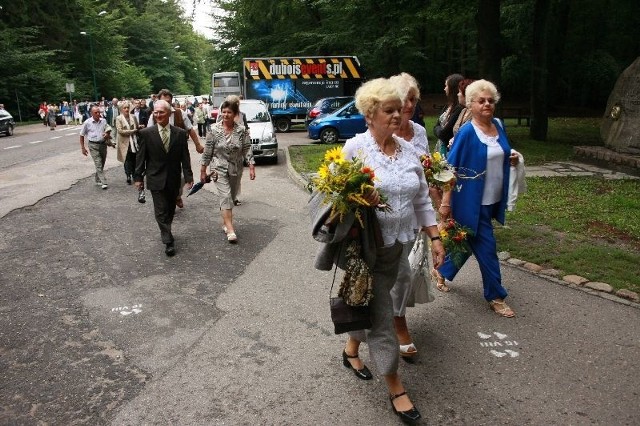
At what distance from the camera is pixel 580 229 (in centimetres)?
696

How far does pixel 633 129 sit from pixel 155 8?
79.4 metres

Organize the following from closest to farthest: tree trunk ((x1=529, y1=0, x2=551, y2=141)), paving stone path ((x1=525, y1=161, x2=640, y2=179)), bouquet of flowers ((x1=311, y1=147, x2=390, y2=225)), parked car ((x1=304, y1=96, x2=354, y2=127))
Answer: bouquet of flowers ((x1=311, y1=147, x2=390, y2=225)) → paving stone path ((x1=525, y1=161, x2=640, y2=179)) → tree trunk ((x1=529, y1=0, x2=551, y2=141)) → parked car ((x1=304, y1=96, x2=354, y2=127))

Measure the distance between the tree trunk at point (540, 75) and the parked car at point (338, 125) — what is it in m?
5.79

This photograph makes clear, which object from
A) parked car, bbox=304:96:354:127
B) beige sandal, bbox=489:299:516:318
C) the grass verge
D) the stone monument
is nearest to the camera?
beige sandal, bbox=489:299:516:318

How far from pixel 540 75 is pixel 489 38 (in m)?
3.45

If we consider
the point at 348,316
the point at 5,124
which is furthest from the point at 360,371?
the point at 5,124

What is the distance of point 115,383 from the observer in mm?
→ 3639

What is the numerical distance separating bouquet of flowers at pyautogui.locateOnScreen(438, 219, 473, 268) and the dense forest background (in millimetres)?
11391

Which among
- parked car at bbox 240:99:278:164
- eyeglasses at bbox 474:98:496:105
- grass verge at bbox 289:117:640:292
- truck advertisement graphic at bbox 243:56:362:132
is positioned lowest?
grass verge at bbox 289:117:640:292

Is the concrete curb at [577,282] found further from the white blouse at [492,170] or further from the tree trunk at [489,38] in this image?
the tree trunk at [489,38]

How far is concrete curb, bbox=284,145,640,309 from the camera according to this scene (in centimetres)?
489

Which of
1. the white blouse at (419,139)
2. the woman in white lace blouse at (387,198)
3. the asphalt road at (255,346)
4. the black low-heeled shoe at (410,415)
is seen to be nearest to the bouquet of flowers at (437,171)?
the white blouse at (419,139)

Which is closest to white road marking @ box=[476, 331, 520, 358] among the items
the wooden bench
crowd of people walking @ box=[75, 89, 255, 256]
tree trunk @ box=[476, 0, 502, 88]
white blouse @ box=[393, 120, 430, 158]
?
white blouse @ box=[393, 120, 430, 158]

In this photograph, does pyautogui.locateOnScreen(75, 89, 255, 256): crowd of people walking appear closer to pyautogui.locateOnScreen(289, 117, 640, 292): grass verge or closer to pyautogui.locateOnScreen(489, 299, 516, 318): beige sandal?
pyautogui.locateOnScreen(289, 117, 640, 292): grass verge
